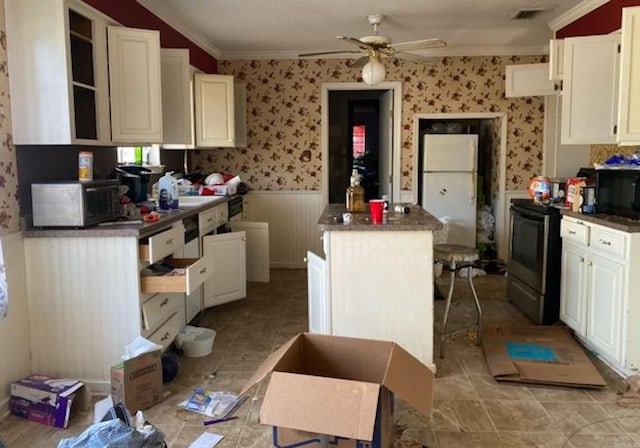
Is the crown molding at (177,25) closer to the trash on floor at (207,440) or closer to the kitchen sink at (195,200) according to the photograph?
the kitchen sink at (195,200)

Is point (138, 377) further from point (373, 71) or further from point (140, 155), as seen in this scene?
point (373, 71)

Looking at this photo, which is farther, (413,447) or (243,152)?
(243,152)

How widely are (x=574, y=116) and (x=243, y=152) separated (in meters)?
3.56

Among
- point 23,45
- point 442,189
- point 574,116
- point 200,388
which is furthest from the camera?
point 442,189

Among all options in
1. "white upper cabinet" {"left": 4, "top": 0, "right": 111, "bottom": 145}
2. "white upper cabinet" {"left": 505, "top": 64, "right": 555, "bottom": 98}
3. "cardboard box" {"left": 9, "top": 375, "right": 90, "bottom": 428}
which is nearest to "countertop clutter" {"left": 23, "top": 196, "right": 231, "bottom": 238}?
"white upper cabinet" {"left": 4, "top": 0, "right": 111, "bottom": 145}

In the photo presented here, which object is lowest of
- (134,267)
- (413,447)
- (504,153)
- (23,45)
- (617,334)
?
(413,447)

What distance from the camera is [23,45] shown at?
8.63 ft

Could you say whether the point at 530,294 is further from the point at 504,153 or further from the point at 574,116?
the point at 504,153

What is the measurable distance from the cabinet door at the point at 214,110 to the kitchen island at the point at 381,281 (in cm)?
240

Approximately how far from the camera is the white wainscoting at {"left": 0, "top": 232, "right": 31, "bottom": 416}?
2584 mm

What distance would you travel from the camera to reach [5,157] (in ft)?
8.57

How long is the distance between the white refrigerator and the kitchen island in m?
2.87

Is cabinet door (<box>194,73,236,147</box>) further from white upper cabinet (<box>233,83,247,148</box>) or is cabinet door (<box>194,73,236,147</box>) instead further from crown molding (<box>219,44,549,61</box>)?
crown molding (<box>219,44,549,61</box>)

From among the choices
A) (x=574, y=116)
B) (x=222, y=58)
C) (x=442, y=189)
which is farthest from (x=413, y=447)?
(x=222, y=58)
